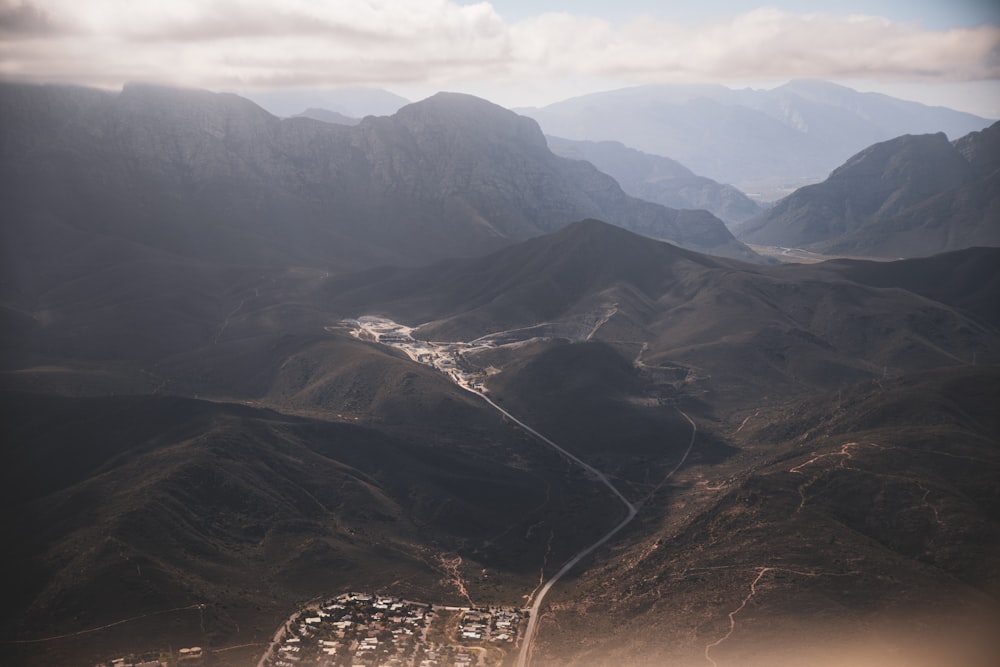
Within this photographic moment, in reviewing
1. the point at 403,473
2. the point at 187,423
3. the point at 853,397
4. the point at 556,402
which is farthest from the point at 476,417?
the point at 853,397

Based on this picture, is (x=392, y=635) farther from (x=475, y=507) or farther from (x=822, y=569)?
(x=822, y=569)

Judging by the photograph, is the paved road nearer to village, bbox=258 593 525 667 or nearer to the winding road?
the winding road

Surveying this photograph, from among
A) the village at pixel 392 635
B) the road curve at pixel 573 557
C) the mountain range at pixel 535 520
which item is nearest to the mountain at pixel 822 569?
the mountain range at pixel 535 520

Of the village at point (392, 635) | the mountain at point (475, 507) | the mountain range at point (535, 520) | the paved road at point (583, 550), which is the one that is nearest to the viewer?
the mountain range at point (535, 520)

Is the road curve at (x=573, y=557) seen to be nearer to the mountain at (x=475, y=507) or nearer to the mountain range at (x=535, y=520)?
the mountain range at (x=535, y=520)

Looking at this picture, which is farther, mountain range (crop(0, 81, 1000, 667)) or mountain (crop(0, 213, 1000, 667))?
mountain (crop(0, 213, 1000, 667))

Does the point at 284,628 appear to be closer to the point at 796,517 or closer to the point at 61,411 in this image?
the point at 796,517

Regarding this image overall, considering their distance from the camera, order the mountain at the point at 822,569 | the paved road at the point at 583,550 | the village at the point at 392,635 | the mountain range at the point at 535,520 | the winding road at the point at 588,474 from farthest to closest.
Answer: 1. the winding road at the point at 588,474
2. the paved road at the point at 583,550
3. the village at the point at 392,635
4. the mountain range at the point at 535,520
5. the mountain at the point at 822,569

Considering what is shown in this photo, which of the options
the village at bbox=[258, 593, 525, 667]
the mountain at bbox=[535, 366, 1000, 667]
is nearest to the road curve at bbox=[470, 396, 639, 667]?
the village at bbox=[258, 593, 525, 667]
